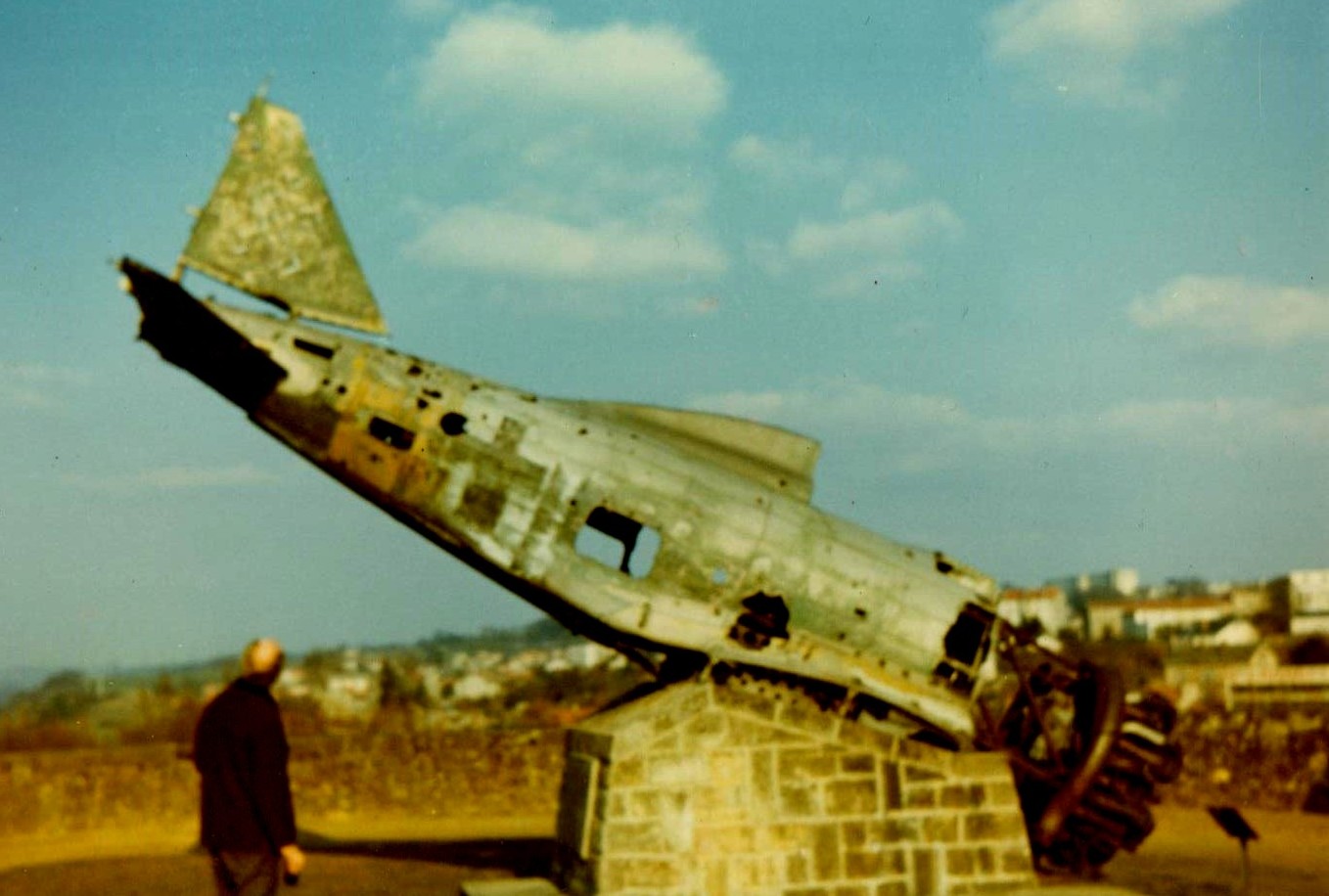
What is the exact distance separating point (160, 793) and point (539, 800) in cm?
496

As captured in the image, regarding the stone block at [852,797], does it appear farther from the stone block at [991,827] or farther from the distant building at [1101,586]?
the distant building at [1101,586]

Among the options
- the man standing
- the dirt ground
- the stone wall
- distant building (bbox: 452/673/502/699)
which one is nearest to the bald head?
the man standing

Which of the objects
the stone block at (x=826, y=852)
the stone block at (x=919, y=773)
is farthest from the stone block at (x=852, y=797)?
the stone block at (x=919, y=773)

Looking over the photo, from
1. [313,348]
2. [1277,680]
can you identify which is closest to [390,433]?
[313,348]

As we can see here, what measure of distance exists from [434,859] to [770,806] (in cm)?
671

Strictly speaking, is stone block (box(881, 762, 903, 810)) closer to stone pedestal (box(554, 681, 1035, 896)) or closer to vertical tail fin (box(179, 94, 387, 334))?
stone pedestal (box(554, 681, 1035, 896))

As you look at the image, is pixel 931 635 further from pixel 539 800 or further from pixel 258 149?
pixel 539 800

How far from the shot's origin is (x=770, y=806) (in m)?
8.25

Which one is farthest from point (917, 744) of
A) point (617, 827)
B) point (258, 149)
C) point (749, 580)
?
point (258, 149)

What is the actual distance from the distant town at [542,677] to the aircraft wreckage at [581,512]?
49.6 inches

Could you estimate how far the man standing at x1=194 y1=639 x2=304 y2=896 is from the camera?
588 cm

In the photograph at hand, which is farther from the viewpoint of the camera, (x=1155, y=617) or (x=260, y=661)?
(x=1155, y=617)

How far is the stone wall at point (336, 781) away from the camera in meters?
15.8

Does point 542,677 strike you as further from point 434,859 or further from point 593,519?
point 593,519
